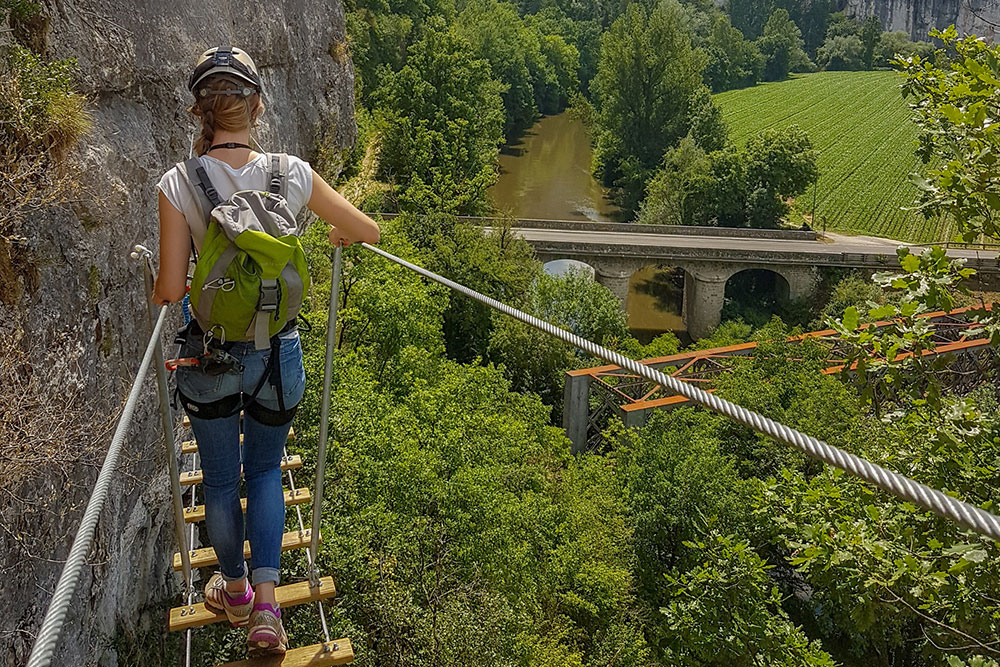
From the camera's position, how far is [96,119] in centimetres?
679

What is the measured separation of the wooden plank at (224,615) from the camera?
13.0 ft

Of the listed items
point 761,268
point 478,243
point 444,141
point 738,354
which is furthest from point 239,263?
point 761,268

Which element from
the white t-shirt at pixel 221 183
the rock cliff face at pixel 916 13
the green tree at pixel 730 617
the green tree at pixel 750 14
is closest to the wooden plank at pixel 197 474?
the white t-shirt at pixel 221 183

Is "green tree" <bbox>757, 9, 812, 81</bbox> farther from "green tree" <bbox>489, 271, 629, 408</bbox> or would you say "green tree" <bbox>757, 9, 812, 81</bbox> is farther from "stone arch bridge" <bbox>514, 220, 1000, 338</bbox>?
"green tree" <bbox>489, 271, 629, 408</bbox>

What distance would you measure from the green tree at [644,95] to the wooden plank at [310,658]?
47695 mm

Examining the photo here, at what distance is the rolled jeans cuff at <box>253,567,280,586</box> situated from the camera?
11.7ft

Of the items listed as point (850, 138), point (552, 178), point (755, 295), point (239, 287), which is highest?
point (850, 138)

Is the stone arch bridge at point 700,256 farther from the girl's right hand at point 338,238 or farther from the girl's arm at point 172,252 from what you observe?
the girl's arm at point 172,252

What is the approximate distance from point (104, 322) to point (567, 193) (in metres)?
47.1

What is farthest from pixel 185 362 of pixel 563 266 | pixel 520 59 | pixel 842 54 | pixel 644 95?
pixel 842 54

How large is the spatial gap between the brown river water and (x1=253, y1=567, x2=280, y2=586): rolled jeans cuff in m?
32.8

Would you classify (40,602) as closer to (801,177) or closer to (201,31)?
(201,31)

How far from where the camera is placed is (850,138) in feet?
237

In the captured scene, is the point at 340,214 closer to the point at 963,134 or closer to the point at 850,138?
the point at 963,134
